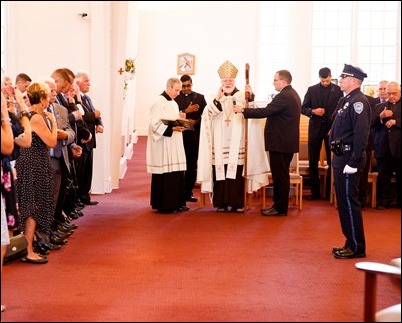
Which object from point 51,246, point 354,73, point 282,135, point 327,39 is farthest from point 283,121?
point 327,39

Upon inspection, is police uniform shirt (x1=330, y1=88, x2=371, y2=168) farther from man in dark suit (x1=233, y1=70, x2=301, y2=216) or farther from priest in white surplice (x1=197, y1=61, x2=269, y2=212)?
priest in white surplice (x1=197, y1=61, x2=269, y2=212)

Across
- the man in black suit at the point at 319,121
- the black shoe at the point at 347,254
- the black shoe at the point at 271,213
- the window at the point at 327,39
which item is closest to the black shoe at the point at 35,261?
the black shoe at the point at 347,254

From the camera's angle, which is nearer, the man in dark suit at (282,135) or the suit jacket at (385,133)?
the man in dark suit at (282,135)

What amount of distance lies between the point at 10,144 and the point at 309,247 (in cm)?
350

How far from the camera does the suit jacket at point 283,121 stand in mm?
9078

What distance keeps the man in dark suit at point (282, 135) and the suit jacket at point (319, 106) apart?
4.31ft

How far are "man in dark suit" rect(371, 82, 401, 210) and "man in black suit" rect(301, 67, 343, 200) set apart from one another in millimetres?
745

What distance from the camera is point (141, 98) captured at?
1678 centimetres

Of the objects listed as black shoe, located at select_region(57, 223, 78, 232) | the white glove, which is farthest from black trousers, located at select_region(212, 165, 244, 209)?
the white glove

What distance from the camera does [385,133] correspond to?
386 inches

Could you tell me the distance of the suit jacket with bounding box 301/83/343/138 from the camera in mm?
10477

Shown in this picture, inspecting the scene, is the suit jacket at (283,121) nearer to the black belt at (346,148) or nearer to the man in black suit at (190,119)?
the man in black suit at (190,119)

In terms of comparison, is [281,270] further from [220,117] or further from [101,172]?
[101,172]

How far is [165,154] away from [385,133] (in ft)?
9.06
